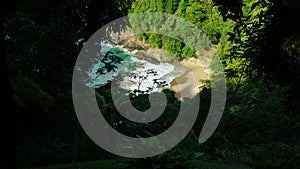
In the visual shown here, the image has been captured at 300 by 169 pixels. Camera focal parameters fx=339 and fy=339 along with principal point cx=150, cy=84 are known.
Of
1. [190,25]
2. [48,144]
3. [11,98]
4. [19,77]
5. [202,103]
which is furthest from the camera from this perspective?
[190,25]

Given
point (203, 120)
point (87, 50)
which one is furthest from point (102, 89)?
point (87, 50)

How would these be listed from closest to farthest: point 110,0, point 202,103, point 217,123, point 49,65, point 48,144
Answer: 1. point 110,0
2. point 49,65
3. point 48,144
4. point 217,123
5. point 202,103

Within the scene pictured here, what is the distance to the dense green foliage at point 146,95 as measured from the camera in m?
3.22

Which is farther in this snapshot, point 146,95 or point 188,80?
point 188,80

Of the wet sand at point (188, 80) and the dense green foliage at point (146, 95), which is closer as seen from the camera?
the dense green foliage at point (146, 95)

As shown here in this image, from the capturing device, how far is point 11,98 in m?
3.31

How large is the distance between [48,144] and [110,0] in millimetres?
3935

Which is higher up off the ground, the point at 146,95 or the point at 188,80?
the point at 188,80

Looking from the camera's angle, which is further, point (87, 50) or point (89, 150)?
point (89, 150)

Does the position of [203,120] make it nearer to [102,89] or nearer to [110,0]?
[102,89]

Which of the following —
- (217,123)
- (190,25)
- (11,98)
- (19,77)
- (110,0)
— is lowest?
(217,123)

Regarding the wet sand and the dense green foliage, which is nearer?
the dense green foliage

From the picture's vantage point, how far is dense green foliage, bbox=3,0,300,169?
10.6 ft

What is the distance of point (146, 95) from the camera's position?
1190 centimetres
